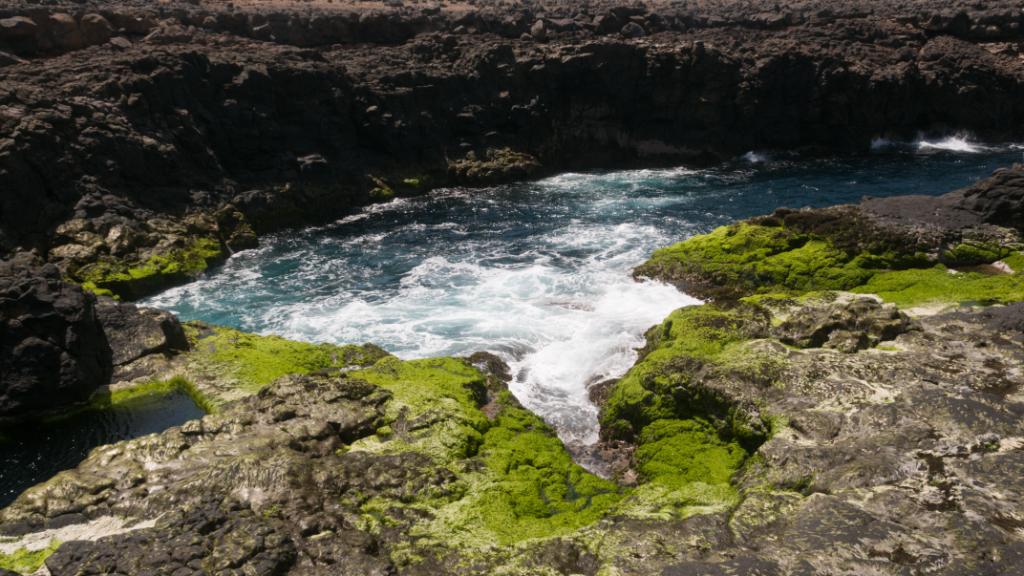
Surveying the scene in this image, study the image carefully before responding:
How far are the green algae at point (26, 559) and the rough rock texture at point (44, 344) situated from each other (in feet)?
31.1

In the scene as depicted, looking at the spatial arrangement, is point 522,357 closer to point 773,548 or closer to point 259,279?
point 773,548

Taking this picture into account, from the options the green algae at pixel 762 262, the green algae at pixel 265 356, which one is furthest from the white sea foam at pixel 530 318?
the green algae at pixel 265 356

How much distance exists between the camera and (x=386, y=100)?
2227 inches

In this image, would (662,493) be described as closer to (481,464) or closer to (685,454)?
(685,454)

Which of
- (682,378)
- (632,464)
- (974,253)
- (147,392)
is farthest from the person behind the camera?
(974,253)

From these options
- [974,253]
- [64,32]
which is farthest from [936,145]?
[64,32]

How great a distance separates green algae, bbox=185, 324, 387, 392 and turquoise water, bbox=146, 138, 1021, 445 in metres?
3.09

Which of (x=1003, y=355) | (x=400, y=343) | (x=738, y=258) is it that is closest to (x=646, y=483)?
(x=1003, y=355)

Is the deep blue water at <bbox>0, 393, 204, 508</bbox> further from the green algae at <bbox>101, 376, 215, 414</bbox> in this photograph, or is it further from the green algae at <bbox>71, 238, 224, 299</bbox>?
the green algae at <bbox>71, 238, 224, 299</bbox>

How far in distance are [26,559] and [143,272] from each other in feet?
85.8

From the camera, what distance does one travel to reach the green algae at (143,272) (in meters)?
35.8

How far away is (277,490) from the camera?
50.1ft

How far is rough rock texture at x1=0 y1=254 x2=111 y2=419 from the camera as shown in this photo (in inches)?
872

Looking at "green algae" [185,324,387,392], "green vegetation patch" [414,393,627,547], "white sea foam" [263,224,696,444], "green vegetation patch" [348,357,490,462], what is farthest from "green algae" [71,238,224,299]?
"green vegetation patch" [414,393,627,547]
